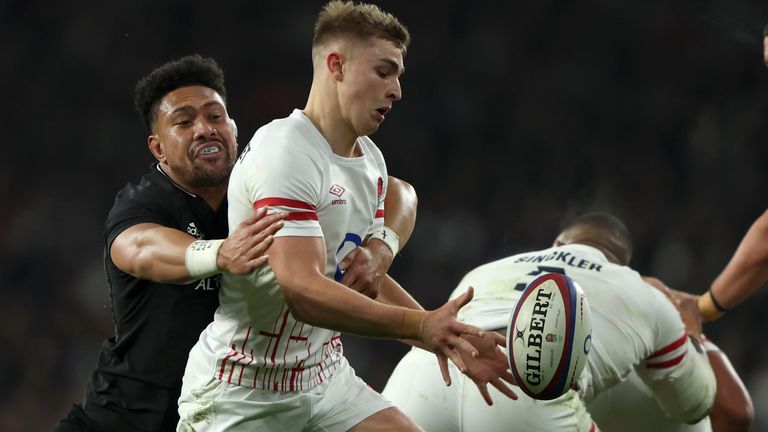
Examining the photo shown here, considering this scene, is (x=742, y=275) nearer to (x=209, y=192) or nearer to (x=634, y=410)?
(x=634, y=410)

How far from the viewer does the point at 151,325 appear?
3.38 m

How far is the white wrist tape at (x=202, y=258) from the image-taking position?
9.21 feet

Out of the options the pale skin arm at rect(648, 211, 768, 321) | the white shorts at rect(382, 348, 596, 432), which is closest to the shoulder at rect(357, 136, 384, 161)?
the white shorts at rect(382, 348, 596, 432)

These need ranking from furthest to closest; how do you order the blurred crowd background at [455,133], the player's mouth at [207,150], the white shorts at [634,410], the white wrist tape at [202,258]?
the blurred crowd background at [455,133] → the white shorts at [634,410] → the player's mouth at [207,150] → the white wrist tape at [202,258]

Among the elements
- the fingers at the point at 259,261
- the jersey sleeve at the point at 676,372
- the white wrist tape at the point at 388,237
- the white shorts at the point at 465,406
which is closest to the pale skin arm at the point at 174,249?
the fingers at the point at 259,261

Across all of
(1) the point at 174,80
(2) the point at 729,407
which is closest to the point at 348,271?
(1) the point at 174,80

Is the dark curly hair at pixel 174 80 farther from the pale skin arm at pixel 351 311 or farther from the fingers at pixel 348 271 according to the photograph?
the pale skin arm at pixel 351 311

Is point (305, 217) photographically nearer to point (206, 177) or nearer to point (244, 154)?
point (244, 154)

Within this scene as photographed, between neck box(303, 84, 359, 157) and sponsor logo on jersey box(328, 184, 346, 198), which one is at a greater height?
neck box(303, 84, 359, 157)

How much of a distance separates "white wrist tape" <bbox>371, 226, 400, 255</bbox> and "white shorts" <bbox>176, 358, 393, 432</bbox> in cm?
48

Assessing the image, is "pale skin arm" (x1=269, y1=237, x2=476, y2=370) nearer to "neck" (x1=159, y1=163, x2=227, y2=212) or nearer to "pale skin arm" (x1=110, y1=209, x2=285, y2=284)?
"pale skin arm" (x1=110, y1=209, x2=285, y2=284)

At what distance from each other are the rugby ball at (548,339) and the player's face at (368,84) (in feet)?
2.39

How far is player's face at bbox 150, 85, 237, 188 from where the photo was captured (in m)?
3.45

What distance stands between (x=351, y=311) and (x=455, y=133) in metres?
5.91
